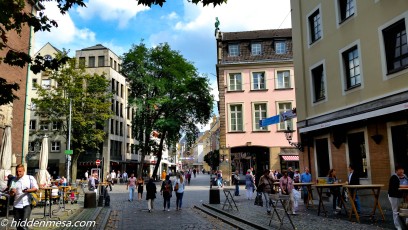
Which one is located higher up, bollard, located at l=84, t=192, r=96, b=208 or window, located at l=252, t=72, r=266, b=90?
window, located at l=252, t=72, r=266, b=90

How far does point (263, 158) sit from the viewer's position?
1561 inches

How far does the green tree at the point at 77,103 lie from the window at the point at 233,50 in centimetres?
1537

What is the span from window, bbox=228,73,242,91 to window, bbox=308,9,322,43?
64.9 ft

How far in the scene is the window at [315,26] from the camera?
62.0ft

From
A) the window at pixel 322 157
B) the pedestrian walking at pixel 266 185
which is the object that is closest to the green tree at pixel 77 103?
the window at pixel 322 157

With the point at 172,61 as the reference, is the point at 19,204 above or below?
below

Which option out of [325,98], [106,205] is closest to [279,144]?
[325,98]

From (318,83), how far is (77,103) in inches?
1241

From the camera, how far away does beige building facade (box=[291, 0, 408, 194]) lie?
13461mm

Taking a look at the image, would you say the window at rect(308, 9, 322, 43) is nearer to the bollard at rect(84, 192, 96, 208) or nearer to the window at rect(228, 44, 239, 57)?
the bollard at rect(84, 192, 96, 208)

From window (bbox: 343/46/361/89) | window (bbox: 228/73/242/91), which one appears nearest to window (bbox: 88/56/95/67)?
window (bbox: 228/73/242/91)

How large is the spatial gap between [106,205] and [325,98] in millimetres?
12018

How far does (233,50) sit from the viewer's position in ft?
132

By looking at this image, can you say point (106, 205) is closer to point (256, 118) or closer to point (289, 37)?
point (256, 118)
